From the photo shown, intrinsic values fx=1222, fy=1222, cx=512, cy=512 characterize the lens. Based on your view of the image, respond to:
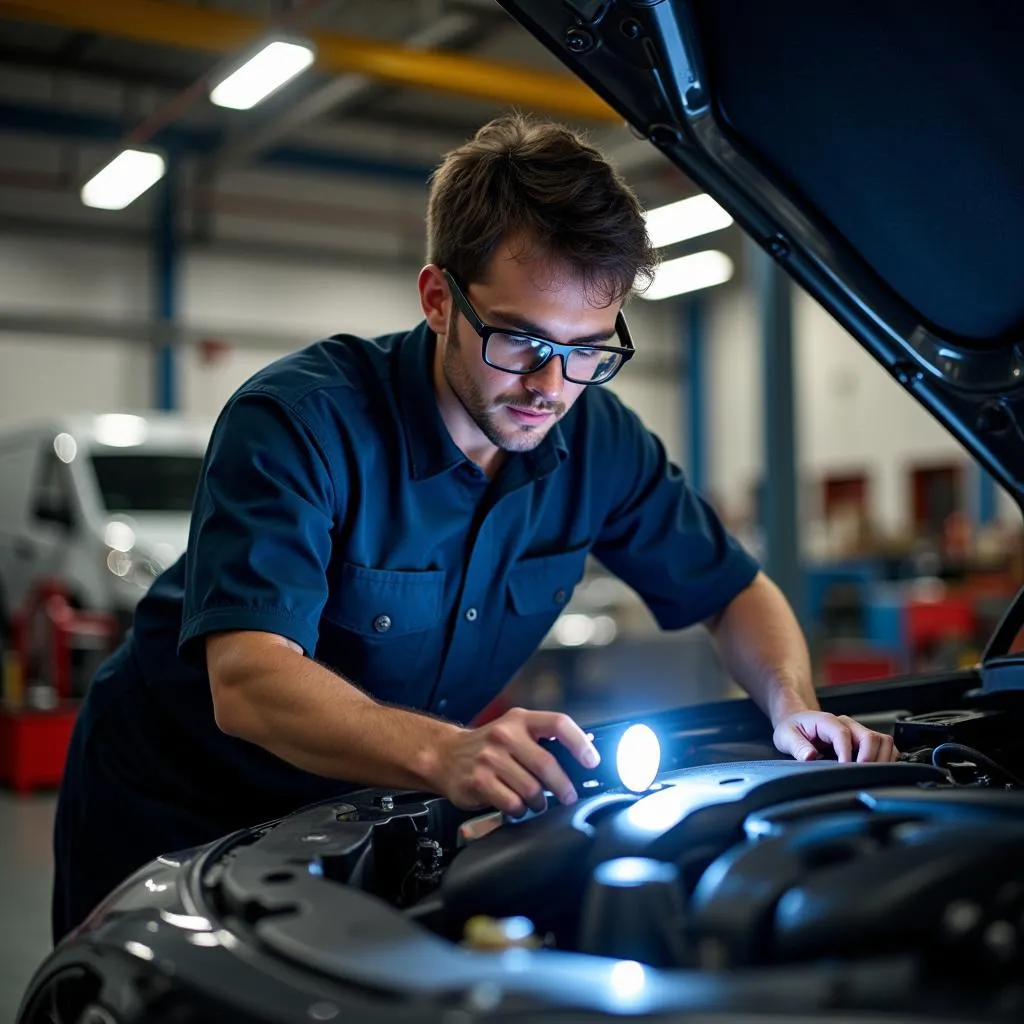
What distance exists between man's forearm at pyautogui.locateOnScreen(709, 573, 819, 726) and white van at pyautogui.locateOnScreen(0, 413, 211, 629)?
3.76 meters

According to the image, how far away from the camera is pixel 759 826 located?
916 mm

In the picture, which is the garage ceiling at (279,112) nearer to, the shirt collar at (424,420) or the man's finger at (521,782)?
the shirt collar at (424,420)

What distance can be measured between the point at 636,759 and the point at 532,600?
0.60 metres

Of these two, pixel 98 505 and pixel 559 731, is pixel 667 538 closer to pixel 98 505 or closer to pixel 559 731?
pixel 559 731

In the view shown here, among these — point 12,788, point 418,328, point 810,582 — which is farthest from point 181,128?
point 418,328

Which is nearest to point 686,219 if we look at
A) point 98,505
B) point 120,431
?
point 120,431

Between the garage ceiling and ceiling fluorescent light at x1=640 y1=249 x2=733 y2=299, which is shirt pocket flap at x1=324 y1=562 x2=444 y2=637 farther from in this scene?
ceiling fluorescent light at x1=640 y1=249 x2=733 y2=299

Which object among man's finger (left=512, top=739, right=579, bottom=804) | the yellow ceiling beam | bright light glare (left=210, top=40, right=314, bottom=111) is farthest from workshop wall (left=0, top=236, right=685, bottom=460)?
man's finger (left=512, top=739, right=579, bottom=804)

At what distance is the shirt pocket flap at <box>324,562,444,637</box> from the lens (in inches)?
58.1

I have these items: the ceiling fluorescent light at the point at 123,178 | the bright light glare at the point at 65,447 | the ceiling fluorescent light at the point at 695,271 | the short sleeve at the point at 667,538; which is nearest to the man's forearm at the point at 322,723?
the short sleeve at the point at 667,538

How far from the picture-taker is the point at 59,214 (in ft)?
34.1

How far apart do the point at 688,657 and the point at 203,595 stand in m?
5.12

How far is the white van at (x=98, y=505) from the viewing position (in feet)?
17.7

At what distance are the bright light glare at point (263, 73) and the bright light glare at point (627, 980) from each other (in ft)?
19.7
